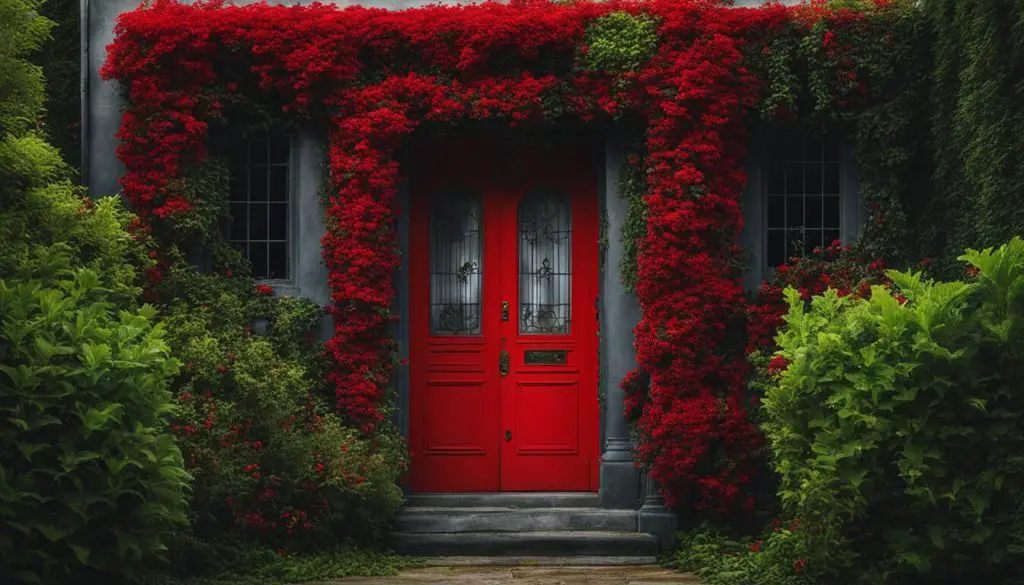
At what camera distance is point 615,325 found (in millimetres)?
12930

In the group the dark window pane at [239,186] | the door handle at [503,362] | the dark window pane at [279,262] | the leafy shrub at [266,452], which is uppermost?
the dark window pane at [239,186]

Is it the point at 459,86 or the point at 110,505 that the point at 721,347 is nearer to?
the point at 459,86

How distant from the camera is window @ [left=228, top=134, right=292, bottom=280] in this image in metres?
13.2

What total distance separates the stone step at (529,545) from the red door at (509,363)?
3.92 ft

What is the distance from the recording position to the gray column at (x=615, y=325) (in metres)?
12.9

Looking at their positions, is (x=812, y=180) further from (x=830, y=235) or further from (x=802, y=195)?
(x=830, y=235)

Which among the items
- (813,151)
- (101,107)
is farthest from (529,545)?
(101,107)

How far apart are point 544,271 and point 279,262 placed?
2435 millimetres

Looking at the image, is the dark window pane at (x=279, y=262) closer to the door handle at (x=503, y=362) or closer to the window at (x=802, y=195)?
the door handle at (x=503, y=362)

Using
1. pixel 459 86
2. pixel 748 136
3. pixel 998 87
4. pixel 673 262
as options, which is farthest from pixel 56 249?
pixel 998 87

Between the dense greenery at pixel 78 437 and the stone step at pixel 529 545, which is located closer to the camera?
the dense greenery at pixel 78 437

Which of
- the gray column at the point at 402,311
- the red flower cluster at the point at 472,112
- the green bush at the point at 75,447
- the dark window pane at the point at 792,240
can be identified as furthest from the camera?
the dark window pane at the point at 792,240

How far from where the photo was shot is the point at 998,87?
1120 cm

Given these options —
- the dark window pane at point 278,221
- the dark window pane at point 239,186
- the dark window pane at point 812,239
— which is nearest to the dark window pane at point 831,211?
the dark window pane at point 812,239
